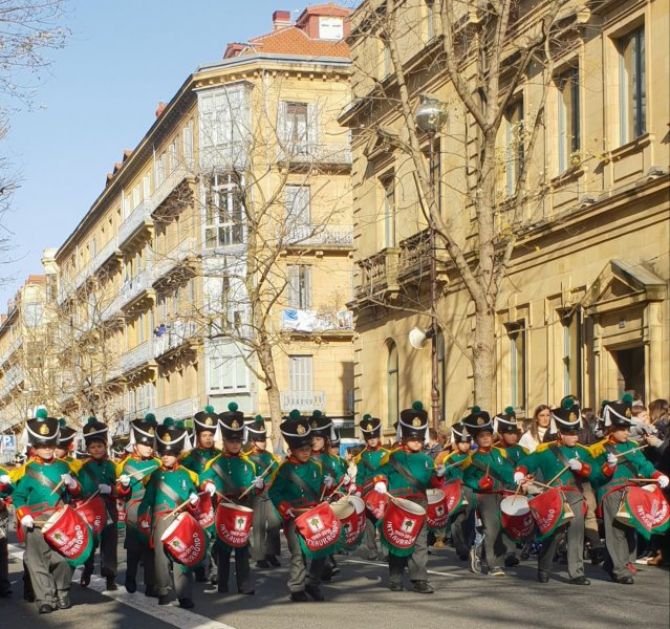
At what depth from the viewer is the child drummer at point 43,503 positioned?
1459 centimetres

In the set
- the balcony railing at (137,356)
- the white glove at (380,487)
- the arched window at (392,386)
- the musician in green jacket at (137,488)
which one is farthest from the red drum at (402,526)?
the balcony railing at (137,356)

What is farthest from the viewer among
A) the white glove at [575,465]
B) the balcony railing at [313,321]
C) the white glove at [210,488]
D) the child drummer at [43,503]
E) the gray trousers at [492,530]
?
the balcony railing at [313,321]

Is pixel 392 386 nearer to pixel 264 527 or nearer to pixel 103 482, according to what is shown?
pixel 264 527

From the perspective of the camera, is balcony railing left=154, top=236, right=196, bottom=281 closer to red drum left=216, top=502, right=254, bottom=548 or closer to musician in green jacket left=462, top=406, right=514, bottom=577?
musician in green jacket left=462, top=406, right=514, bottom=577

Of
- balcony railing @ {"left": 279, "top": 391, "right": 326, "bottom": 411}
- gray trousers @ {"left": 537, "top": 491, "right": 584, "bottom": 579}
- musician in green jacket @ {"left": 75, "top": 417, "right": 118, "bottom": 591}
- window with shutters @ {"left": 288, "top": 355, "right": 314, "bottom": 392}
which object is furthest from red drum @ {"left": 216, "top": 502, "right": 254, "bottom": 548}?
window with shutters @ {"left": 288, "top": 355, "right": 314, "bottom": 392}

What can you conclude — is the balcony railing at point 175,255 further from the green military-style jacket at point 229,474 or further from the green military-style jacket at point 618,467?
the green military-style jacket at point 618,467

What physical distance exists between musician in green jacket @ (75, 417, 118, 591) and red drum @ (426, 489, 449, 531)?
3617mm

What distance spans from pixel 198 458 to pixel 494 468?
3.43m

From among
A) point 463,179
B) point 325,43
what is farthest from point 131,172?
point 463,179

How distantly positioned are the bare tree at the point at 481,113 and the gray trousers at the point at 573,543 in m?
7.31

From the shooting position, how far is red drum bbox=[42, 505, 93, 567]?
14.5 meters

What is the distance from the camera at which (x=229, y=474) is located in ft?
53.5

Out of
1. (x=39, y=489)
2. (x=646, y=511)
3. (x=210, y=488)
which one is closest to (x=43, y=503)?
(x=39, y=489)

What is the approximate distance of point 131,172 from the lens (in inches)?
2781
